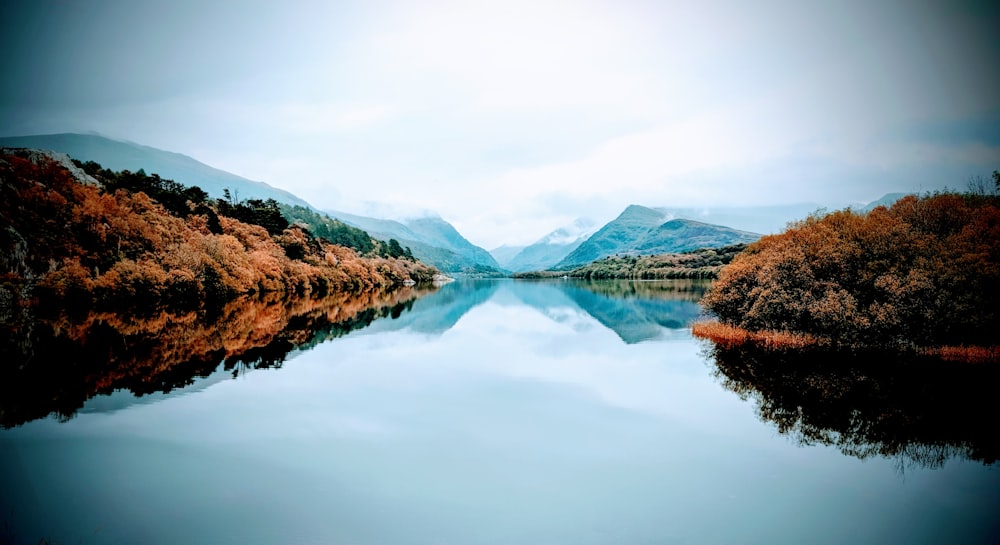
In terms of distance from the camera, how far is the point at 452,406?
21.5 metres

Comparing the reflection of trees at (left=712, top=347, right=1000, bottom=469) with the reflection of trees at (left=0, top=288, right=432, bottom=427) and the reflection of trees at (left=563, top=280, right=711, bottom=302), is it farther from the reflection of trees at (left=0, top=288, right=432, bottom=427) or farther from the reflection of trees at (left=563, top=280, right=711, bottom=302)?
the reflection of trees at (left=563, top=280, right=711, bottom=302)

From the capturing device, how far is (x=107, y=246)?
5719cm

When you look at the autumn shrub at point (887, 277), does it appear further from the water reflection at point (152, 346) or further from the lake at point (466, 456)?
the water reflection at point (152, 346)

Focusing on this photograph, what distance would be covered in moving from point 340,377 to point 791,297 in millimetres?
33869

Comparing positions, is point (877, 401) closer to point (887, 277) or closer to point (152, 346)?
point (887, 277)

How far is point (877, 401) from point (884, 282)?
14968 mm

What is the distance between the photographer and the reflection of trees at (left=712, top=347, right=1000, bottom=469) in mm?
16875

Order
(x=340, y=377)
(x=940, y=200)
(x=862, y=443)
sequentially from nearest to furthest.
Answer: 1. (x=862, y=443)
2. (x=340, y=377)
3. (x=940, y=200)

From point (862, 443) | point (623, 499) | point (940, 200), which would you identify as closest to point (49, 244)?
point (623, 499)

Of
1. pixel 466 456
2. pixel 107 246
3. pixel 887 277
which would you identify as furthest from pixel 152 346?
pixel 887 277

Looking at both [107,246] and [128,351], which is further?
[107,246]

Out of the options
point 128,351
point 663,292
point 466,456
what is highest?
point 663,292

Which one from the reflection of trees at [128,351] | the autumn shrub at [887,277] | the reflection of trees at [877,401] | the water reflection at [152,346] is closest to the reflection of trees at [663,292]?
the water reflection at [152,346]

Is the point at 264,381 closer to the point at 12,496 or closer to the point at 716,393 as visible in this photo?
the point at 12,496
